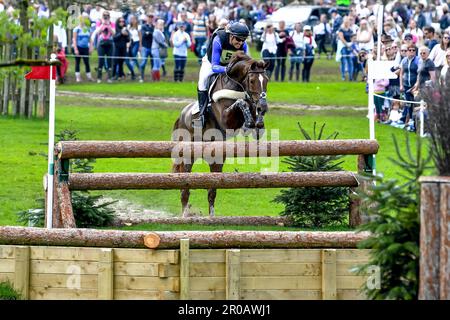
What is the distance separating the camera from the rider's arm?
16.3m

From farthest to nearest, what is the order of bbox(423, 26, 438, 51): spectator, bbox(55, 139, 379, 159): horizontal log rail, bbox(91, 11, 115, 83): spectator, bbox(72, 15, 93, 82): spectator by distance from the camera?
bbox(72, 15, 93, 82): spectator < bbox(91, 11, 115, 83): spectator < bbox(423, 26, 438, 51): spectator < bbox(55, 139, 379, 159): horizontal log rail

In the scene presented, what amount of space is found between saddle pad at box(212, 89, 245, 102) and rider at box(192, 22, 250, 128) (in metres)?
0.29

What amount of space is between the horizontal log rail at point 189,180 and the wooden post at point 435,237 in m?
6.03

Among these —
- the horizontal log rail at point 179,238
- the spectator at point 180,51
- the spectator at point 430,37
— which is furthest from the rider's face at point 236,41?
the spectator at point 180,51

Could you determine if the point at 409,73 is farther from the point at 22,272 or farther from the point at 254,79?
the point at 22,272

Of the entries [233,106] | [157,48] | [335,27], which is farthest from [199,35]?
[233,106]

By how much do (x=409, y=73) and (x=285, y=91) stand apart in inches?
330

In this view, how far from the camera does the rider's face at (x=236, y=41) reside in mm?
16250

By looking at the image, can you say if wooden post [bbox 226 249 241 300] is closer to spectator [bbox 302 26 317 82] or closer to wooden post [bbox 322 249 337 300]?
wooden post [bbox 322 249 337 300]

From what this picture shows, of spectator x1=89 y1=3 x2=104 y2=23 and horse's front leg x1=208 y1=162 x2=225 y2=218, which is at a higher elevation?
spectator x1=89 y1=3 x2=104 y2=23

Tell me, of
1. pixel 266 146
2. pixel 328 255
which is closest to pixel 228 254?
pixel 328 255

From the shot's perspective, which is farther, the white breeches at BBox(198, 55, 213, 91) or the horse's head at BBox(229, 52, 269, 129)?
the white breeches at BBox(198, 55, 213, 91)

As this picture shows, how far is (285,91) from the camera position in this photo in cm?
3391

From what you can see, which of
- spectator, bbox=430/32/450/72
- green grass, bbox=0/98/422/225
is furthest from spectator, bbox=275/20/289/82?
spectator, bbox=430/32/450/72
